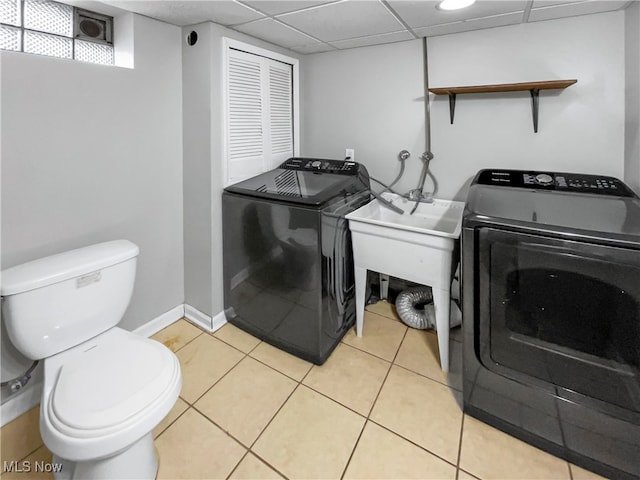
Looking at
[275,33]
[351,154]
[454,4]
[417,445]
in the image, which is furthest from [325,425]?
[275,33]

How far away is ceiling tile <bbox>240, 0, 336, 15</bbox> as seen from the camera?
1.58 m

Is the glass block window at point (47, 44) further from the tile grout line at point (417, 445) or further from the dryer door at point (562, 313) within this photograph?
the tile grout line at point (417, 445)

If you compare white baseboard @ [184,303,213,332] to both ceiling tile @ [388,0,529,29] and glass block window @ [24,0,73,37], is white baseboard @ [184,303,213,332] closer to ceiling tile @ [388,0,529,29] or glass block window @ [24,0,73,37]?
glass block window @ [24,0,73,37]

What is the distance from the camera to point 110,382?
120 centimetres

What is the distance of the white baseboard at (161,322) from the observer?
2.05 meters

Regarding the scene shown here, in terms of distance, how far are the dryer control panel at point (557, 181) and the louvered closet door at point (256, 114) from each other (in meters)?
1.47

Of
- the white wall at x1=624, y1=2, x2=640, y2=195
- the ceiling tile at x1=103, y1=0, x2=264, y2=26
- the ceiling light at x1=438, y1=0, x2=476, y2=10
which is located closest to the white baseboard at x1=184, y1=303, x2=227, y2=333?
the ceiling tile at x1=103, y1=0, x2=264, y2=26

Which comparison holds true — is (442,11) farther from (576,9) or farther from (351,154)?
(351,154)

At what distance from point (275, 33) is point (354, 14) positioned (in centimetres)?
59

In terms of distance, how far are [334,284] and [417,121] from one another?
1.30m

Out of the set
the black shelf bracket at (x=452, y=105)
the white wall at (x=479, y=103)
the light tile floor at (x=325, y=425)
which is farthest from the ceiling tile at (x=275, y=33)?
the light tile floor at (x=325, y=425)

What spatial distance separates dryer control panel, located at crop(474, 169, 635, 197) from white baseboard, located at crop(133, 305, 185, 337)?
217cm

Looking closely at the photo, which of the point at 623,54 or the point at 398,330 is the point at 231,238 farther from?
Answer: the point at 623,54

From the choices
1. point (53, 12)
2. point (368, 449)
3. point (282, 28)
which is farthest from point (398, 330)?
point (53, 12)
